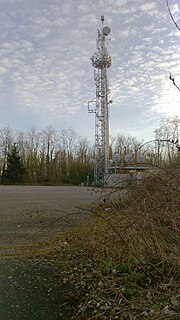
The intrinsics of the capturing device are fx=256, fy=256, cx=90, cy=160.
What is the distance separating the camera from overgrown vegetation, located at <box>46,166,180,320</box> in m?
2.77

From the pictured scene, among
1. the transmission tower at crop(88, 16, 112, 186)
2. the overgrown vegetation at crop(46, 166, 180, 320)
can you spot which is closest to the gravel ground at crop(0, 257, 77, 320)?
the overgrown vegetation at crop(46, 166, 180, 320)

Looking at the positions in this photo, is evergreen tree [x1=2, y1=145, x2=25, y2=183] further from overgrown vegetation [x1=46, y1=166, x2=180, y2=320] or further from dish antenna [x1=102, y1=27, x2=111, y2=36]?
overgrown vegetation [x1=46, y1=166, x2=180, y2=320]

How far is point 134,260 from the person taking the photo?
350cm

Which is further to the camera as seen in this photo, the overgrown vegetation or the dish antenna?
the dish antenna

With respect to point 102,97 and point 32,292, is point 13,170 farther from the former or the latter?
point 32,292

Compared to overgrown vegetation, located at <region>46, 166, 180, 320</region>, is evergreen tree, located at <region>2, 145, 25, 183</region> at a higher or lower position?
higher

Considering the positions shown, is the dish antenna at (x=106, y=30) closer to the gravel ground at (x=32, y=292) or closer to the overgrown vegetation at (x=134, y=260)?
the overgrown vegetation at (x=134, y=260)

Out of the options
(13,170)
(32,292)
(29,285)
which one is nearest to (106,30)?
(13,170)

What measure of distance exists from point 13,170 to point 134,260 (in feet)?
143

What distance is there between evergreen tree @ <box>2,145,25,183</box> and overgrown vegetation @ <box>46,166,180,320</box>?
139 ft

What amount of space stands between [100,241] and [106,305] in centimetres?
122

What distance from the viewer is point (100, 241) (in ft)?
13.2

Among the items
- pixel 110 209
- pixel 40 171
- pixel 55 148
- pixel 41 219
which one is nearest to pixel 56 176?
pixel 40 171

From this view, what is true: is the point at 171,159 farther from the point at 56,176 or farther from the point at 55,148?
the point at 55,148
